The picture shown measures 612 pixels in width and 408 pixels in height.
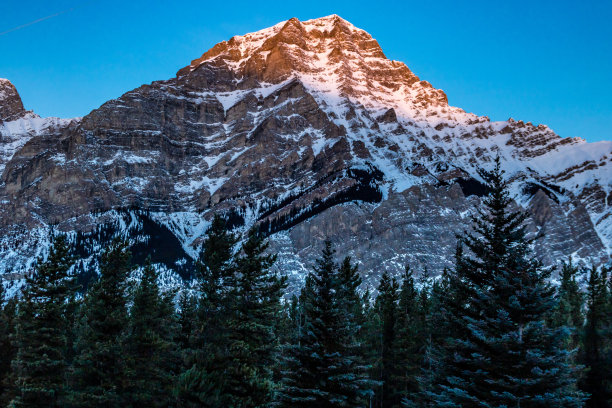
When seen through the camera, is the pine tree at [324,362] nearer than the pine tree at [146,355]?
Yes

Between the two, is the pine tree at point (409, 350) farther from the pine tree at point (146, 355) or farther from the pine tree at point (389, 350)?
the pine tree at point (146, 355)

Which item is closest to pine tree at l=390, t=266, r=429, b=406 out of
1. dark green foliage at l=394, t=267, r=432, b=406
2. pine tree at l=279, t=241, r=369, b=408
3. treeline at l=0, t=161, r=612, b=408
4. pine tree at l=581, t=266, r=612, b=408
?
dark green foliage at l=394, t=267, r=432, b=406

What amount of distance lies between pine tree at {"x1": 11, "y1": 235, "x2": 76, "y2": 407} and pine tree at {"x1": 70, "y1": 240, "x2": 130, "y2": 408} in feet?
4.25

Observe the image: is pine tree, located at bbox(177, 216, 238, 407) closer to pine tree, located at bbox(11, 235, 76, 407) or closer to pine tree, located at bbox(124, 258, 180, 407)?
pine tree, located at bbox(124, 258, 180, 407)

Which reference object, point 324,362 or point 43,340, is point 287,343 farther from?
point 43,340

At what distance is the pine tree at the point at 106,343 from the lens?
2661cm

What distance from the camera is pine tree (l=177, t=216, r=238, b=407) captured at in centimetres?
2189

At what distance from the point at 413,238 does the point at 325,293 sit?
183 m

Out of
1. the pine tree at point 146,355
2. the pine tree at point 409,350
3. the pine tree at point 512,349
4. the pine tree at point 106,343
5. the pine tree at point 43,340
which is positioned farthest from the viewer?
the pine tree at point 409,350

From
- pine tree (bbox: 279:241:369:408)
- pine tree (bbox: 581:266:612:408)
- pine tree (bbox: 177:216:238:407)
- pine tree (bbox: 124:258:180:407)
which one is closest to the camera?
pine tree (bbox: 279:241:369:408)

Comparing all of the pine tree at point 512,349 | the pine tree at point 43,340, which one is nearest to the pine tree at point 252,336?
the pine tree at point 512,349

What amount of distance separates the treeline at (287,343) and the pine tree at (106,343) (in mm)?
82

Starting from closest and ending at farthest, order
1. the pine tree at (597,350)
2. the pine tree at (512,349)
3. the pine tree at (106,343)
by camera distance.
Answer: the pine tree at (512,349) → the pine tree at (106,343) → the pine tree at (597,350)

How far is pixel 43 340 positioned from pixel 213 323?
10166mm
